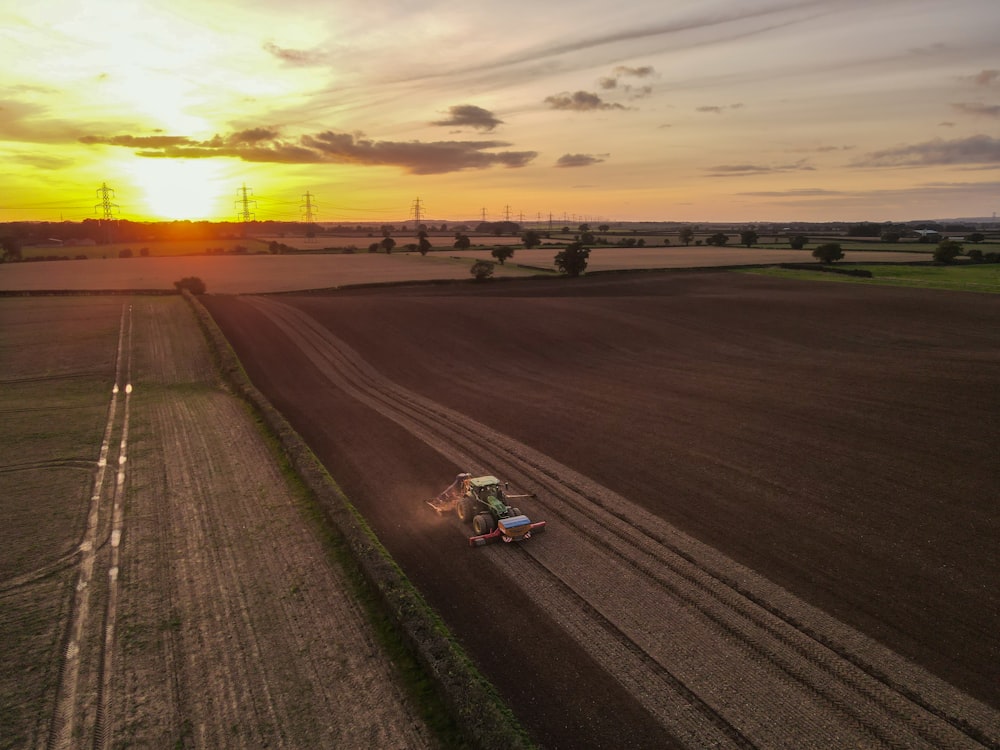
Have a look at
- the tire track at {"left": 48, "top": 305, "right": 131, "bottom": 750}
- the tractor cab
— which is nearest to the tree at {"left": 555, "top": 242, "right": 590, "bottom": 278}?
the tractor cab

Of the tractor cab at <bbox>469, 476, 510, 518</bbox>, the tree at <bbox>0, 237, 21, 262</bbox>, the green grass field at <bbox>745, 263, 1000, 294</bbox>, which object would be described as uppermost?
the tree at <bbox>0, 237, 21, 262</bbox>

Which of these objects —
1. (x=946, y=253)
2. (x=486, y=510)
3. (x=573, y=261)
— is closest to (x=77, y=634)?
(x=486, y=510)

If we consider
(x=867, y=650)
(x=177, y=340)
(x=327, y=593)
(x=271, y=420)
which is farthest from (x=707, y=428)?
(x=177, y=340)

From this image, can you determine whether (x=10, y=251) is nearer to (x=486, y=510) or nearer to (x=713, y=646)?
(x=486, y=510)

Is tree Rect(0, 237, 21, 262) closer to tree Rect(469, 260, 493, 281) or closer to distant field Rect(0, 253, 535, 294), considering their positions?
distant field Rect(0, 253, 535, 294)

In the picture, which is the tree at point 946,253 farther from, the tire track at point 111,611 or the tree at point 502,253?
the tire track at point 111,611

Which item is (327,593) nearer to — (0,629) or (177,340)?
(0,629)
